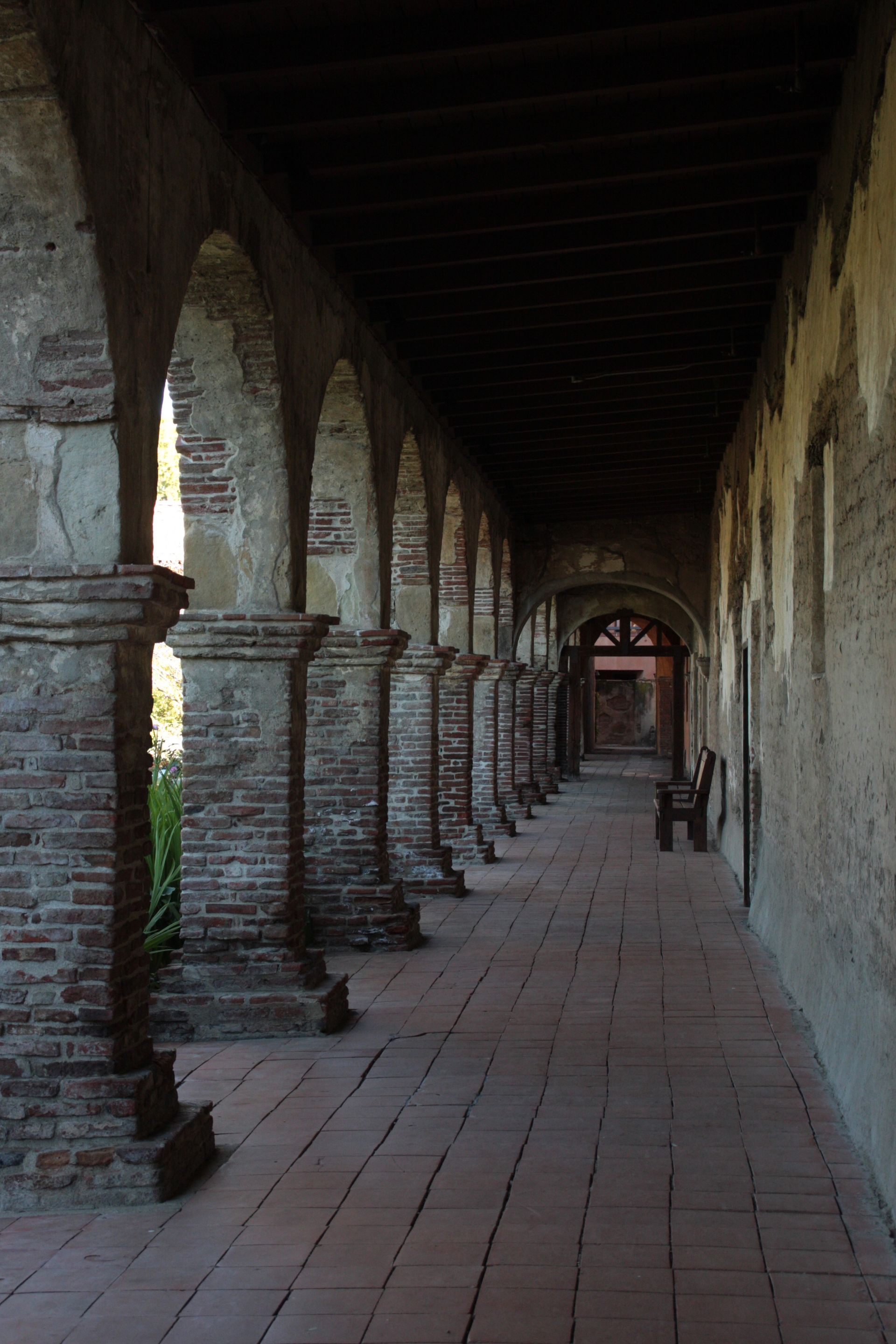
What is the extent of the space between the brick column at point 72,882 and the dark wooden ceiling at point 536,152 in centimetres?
219

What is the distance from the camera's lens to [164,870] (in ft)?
26.7

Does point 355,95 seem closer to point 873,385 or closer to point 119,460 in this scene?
point 119,460

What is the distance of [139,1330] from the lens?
325cm

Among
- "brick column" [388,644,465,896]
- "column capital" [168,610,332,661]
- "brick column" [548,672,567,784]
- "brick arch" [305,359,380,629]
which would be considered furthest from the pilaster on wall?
"column capital" [168,610,332,661]

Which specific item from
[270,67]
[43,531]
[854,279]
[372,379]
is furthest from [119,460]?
[372,379]

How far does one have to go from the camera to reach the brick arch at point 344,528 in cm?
838

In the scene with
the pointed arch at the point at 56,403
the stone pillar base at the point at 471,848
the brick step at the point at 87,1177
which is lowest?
the brick step at the point at 87,1177

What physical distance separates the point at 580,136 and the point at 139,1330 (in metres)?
4.86

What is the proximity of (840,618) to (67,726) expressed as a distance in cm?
316

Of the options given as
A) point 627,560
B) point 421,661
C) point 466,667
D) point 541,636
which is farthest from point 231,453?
point 541,636

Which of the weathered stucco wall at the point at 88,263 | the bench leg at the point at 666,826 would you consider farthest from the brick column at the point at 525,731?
the weathered stucco wall at the point at 88,263

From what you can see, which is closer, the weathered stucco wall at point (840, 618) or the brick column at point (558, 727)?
the weathered stucco wall at point (840, 618)

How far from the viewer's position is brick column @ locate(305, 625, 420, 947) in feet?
27.3

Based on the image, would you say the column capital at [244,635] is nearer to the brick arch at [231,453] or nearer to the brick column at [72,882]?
the brick arch at [231,453]
